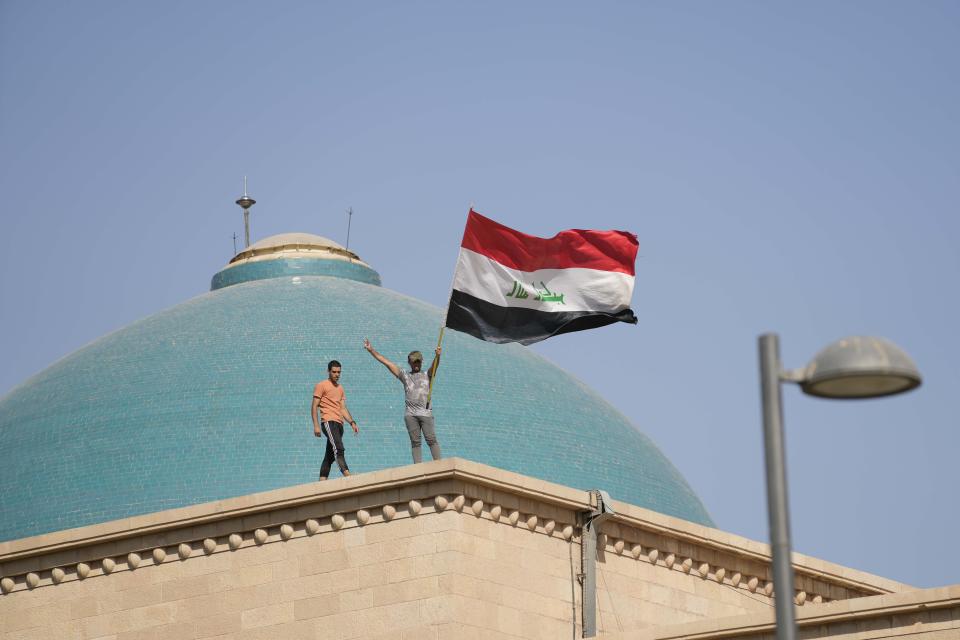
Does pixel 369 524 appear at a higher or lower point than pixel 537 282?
lower

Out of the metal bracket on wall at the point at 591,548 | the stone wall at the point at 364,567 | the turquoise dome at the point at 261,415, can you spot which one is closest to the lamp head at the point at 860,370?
the stone wall at the point at 364,567

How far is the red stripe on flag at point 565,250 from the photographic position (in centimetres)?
1772

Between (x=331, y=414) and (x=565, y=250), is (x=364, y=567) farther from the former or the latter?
(x=565, y=250)

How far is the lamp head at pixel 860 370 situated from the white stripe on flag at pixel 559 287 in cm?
888

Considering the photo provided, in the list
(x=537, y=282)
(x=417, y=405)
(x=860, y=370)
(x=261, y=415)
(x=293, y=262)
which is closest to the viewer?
(x=860, y=370)

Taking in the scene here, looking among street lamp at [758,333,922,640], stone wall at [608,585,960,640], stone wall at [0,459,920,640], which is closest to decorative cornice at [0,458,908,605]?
stone wall at [0,459,920,640]

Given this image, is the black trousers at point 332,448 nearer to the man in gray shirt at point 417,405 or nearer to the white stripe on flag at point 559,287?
the man in gray shirt at point 417,405

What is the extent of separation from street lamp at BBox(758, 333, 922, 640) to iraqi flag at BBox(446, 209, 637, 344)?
8.74 metres

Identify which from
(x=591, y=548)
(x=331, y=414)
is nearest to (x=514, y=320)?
(x=331, y=414)

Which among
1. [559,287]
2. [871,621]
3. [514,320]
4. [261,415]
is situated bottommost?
[871,621]

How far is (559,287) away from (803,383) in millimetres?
9086

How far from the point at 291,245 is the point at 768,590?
956 cm

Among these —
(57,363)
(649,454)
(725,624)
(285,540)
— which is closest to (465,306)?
(285,540)

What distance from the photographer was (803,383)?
8.80 m
